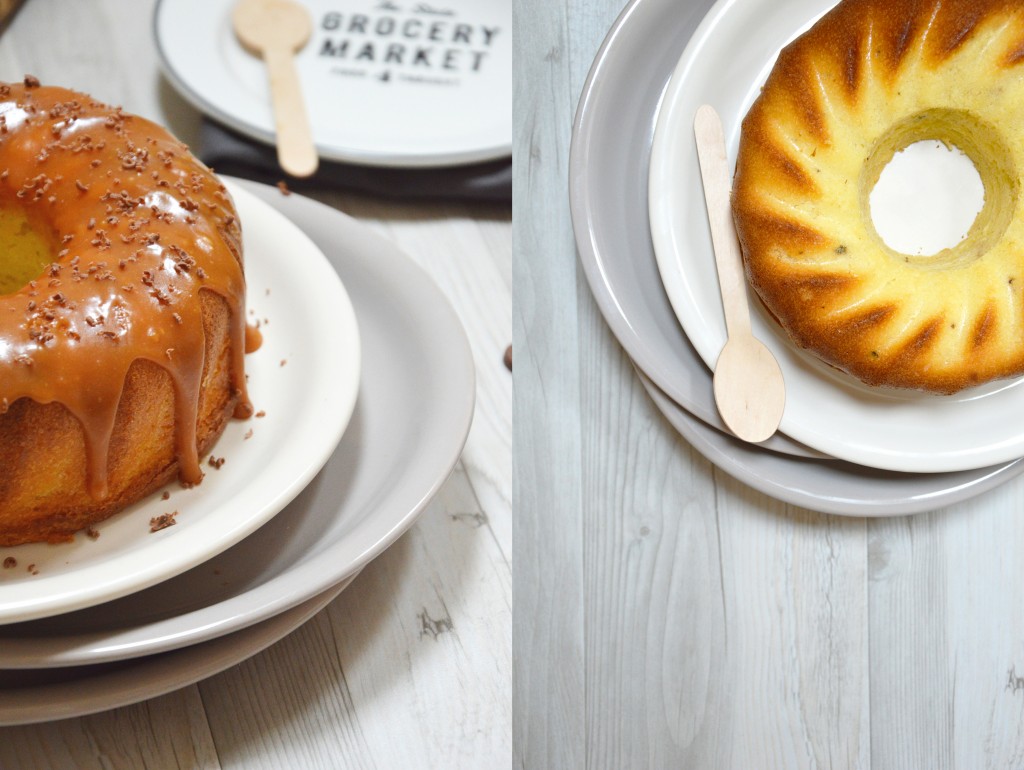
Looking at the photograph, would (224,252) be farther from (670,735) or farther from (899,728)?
(899,728)

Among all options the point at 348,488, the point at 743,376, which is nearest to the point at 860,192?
the point at 743,376

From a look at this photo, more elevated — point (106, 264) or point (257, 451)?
point (106, 264)

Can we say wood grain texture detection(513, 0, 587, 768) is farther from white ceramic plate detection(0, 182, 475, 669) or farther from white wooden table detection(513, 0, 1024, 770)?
white ceramic plate detection(0, 182, 475, 669)

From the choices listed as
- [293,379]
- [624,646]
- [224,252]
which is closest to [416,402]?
[293,379]

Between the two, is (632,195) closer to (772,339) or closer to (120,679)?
(772,339)

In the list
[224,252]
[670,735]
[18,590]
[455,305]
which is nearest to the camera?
[18,590]

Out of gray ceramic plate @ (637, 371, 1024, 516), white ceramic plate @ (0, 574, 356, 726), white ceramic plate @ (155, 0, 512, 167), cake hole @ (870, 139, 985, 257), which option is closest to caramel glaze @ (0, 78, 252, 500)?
white ceramic plate @ (0, 574, 356, 726)
